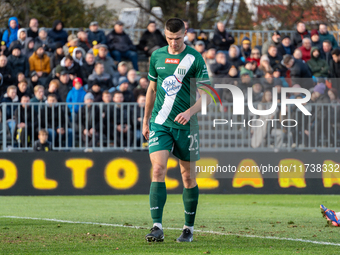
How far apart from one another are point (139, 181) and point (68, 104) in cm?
232

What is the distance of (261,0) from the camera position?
3169 centimetres

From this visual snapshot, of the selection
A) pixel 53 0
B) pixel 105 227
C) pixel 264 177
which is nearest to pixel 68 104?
pixel 264 177

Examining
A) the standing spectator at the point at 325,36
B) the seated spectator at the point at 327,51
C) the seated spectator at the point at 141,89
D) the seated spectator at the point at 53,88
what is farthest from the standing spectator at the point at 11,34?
the standing spectator at the point at 325,36

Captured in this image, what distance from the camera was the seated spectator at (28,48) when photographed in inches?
647

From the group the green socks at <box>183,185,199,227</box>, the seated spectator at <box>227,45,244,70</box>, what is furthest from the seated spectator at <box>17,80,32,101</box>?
the green socks at <box>183,185,199,227</box>

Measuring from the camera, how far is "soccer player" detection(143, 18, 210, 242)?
20.7 feet

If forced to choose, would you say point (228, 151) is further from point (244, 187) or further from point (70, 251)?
point (70, 251)

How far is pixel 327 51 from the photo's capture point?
57.4ft

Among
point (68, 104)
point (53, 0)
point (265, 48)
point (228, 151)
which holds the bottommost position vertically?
point (228, 151)

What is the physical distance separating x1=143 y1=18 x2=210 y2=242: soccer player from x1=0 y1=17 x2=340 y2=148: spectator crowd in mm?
6993

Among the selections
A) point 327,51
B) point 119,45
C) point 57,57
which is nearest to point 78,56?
point 57,57

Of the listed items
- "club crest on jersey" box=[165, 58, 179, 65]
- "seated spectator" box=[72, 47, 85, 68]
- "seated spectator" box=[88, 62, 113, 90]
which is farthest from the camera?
"seated spectator" box=[72, 47, 85, 68]

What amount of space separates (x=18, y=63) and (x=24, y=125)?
11.3ft

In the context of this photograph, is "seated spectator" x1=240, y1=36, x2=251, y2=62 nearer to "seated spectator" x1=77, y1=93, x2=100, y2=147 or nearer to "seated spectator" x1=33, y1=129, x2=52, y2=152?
"seated spectator" x1=77, y1=93, x2=100, y2=147
